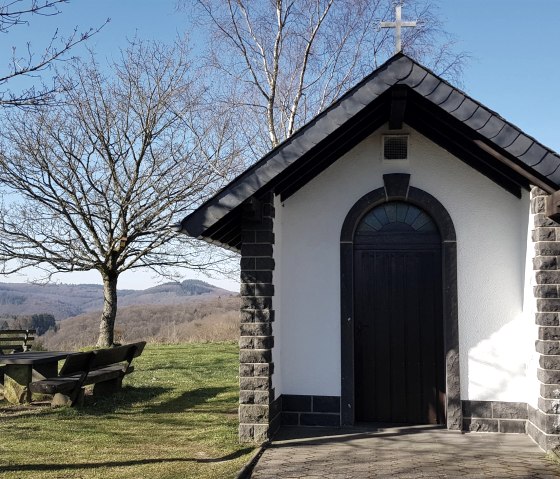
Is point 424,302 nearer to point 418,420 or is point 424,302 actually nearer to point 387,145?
point 418,420

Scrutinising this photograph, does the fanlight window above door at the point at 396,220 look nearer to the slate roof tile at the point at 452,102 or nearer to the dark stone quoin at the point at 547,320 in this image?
the dark stone quoin at the point at 547,320

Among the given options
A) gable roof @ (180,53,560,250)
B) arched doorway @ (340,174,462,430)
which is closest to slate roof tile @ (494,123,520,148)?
gable roof @ (180,53,560,250)

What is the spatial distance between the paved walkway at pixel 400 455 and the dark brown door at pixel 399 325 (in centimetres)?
40

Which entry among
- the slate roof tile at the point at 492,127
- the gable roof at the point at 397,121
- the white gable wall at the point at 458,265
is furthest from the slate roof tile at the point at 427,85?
the white gable wall at the point at 458,265

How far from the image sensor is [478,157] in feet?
23.4

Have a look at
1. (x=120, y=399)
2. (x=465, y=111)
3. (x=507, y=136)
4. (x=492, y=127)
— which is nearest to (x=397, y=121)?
(x=465, y=111)

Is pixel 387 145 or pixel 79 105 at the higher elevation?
pixel 79 105

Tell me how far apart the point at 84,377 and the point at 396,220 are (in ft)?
16.4

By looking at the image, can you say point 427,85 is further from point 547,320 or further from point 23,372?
point 23,372

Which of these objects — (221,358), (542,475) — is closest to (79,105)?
(221,358)

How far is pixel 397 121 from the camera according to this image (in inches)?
279

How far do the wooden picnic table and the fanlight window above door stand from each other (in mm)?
5162

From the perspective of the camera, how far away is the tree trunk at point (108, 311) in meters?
18.9

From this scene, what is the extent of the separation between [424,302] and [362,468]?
2.59 meters
